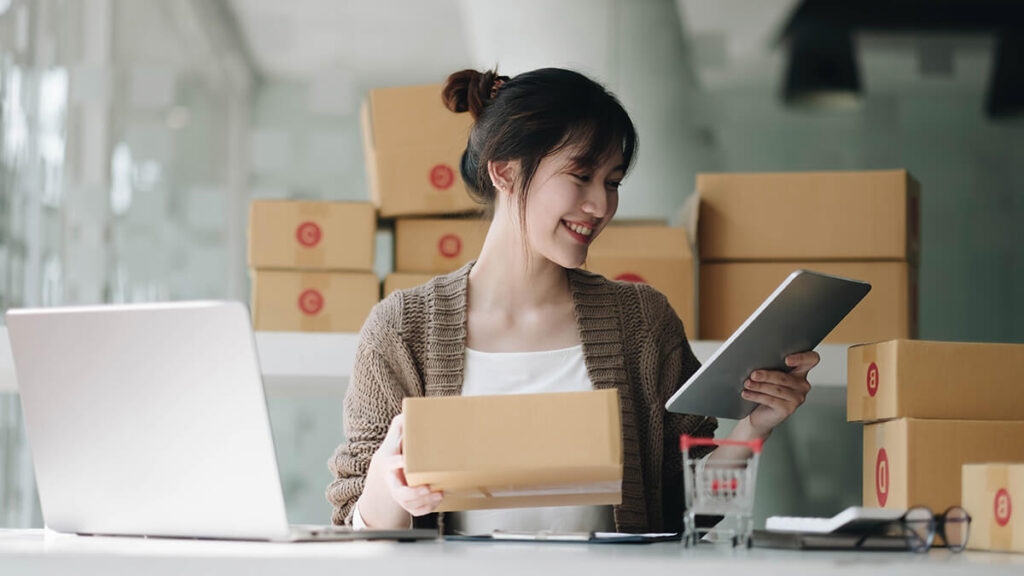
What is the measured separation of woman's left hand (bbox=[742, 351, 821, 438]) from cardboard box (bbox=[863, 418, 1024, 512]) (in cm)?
13

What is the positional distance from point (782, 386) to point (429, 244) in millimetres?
1142

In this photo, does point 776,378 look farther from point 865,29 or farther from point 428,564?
point 865,29

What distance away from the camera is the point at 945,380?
1255mm

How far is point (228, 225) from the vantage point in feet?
9.89

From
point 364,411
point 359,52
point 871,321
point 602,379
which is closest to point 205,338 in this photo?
point 364,411

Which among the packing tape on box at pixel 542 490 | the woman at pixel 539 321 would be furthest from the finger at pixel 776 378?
the packing tape on box at pixel 542 490

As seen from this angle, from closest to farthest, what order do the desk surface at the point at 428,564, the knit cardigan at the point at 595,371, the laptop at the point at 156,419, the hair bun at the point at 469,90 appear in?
the desk surface at the point at 428,564 → the laptop at the point at 156,419 → the knit cardigan at the point at 595,371 → the hair bun at the point at 469,90

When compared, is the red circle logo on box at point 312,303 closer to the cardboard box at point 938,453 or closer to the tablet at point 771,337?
the tablet at point 771,337

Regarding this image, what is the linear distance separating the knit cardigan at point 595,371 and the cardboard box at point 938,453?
41cm

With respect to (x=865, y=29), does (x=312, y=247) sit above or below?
below

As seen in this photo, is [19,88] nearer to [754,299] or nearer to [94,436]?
[754,299]

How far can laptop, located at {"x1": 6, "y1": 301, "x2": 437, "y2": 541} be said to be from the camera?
0.90 metres

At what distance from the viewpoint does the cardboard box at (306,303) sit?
7.53 ft

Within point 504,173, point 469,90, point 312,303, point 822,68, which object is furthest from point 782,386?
point 822,68
